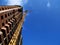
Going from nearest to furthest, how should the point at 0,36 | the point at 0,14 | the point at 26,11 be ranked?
the point at 0,36, the point at 0,14, the point at 26,11

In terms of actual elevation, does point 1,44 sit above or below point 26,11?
above

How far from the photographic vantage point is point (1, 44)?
30234 mm

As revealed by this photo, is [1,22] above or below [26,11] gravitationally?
above

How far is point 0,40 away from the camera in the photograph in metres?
30.1

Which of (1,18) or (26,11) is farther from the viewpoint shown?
(26,11)

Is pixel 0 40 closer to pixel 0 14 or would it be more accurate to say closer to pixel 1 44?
pixel 1 44

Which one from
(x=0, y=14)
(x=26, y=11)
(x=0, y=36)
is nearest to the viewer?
(x=0, y=36)

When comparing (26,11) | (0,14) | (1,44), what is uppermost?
(0,14)

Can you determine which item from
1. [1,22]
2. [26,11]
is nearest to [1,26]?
[1,22]

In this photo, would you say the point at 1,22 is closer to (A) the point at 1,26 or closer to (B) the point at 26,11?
(A) the point at 1,26

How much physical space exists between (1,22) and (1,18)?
142 cm

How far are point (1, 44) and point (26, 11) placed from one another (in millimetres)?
103651

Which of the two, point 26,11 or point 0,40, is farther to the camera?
point 26,11

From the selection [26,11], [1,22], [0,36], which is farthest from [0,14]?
[26,11]
